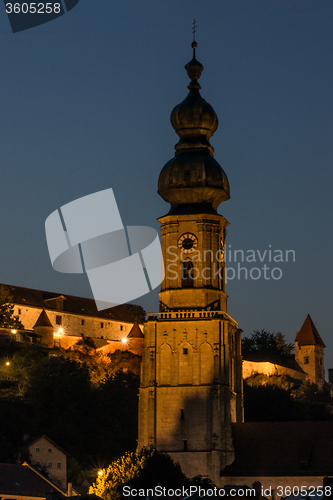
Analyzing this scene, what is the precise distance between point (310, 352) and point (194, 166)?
69.7 meters

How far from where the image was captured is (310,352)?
427 feet

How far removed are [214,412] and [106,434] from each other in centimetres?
2729

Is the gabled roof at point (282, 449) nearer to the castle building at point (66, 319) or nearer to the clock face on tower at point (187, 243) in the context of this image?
the clock face on tower at point (187, 243)

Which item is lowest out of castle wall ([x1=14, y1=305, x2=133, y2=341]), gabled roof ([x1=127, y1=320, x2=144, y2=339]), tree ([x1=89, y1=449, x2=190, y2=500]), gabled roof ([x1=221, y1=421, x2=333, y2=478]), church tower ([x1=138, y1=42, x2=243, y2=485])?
tree ([x1=89, y1=449, x2=190, y2=500])

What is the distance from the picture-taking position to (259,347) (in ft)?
414

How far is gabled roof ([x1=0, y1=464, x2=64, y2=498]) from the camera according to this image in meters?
66.4

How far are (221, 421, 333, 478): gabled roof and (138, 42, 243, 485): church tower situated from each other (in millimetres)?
976

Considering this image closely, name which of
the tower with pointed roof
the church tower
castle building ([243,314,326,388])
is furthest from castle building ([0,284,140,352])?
the church tower

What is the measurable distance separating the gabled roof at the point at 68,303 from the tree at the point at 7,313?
6.54 feet

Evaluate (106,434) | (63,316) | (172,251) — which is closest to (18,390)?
(106,434)

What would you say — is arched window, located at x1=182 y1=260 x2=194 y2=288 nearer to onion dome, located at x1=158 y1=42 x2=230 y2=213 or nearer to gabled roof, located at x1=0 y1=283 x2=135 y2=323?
onion dome, located at x1=158 y1=42 x2=230 y2=213

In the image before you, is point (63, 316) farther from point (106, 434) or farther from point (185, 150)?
point (185, 150)

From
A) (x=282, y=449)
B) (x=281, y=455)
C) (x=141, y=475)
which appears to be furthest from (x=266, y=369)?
(x=141, y=475)

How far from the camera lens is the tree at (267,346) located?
408 ft
